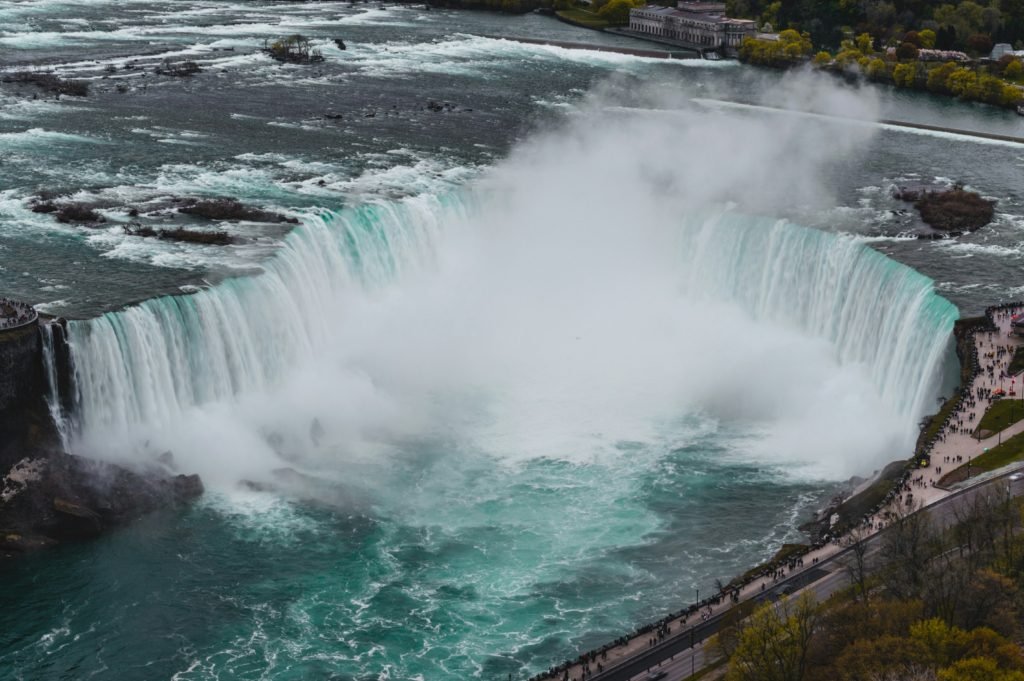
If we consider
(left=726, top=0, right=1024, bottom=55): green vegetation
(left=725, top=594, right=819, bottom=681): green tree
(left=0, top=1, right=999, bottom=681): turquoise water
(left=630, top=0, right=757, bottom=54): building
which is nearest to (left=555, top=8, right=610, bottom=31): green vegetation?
(left=630, top=0, right=757, bottom=54): building

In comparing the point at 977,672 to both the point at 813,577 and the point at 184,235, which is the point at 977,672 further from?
the point at 184,235

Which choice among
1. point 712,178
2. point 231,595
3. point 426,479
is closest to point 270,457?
point 426,479

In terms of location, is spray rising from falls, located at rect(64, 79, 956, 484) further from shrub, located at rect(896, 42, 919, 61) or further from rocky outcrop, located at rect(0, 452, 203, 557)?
shrub, located at rect(896, 42, 919, 61)

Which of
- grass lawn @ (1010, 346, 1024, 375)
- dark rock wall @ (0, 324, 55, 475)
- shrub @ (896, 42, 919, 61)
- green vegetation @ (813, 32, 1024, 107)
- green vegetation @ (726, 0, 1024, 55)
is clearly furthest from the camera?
green vegetation @ (726, 0, 1024, 55)

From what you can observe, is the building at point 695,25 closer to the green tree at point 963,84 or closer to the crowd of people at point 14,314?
the green tree at point 963,84

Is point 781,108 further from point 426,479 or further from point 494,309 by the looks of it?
point 426,479

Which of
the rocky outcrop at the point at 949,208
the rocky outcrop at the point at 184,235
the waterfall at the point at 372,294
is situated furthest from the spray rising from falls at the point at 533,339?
the rocky outcrop at the point at 949,208
